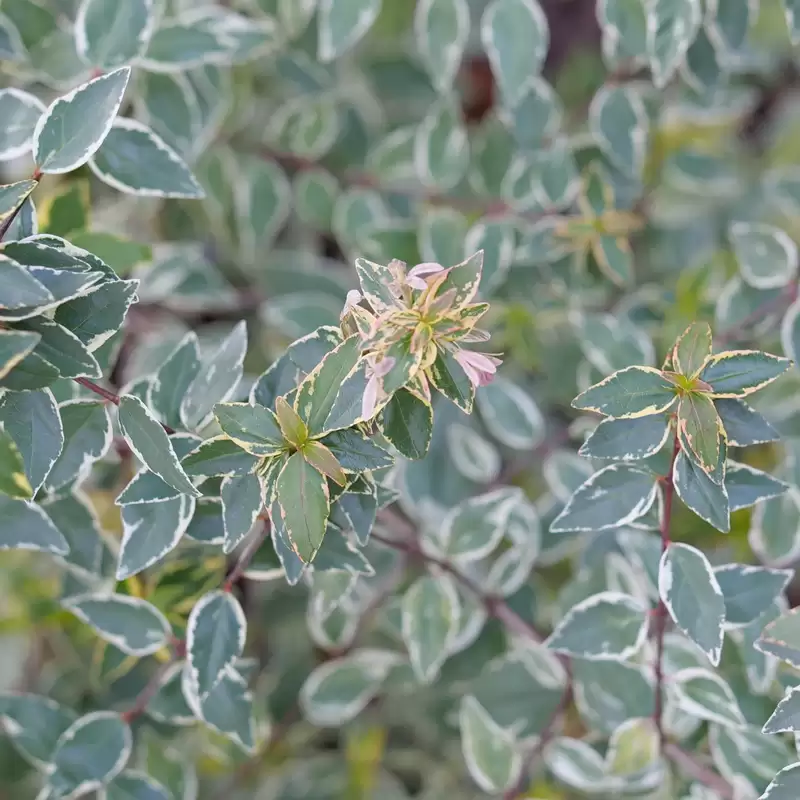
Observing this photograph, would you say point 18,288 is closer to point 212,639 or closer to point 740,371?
point 212,639

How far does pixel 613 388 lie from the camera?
62 centimetres

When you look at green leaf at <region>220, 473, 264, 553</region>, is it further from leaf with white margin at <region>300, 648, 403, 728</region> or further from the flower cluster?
leaf with white margin at <region>300, 648, 403, 728</region>

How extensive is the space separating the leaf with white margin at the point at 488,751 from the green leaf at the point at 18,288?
2.30ft

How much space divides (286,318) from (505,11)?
531 millimetres

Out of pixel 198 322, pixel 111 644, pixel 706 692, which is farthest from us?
pixel 198 322

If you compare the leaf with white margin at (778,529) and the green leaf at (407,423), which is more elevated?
the green leaf at (407,423)

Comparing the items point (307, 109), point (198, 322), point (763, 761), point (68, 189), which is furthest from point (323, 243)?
point (763, 761)

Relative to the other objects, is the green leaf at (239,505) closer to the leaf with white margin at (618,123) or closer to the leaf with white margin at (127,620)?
the leaf with white margin at (127,620)

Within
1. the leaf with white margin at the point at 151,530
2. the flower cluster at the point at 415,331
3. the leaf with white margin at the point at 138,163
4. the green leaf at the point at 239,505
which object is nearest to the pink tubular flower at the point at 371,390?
the flower cluster at the point at 415,331

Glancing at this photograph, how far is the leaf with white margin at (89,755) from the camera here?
0.84 m

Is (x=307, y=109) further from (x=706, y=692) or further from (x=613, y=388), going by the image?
(x=706, y=692)

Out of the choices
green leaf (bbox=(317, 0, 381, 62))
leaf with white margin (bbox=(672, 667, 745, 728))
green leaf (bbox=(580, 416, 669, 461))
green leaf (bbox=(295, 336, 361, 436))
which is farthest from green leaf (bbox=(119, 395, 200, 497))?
green leaf (bbox=(317, 0, 381, 62))

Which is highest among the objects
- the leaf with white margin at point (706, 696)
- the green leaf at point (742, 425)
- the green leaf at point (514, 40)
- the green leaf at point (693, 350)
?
the green leaf at point (514, 40)

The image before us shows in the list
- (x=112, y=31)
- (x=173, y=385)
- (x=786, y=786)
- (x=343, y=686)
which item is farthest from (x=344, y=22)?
(x=786, y=786)
